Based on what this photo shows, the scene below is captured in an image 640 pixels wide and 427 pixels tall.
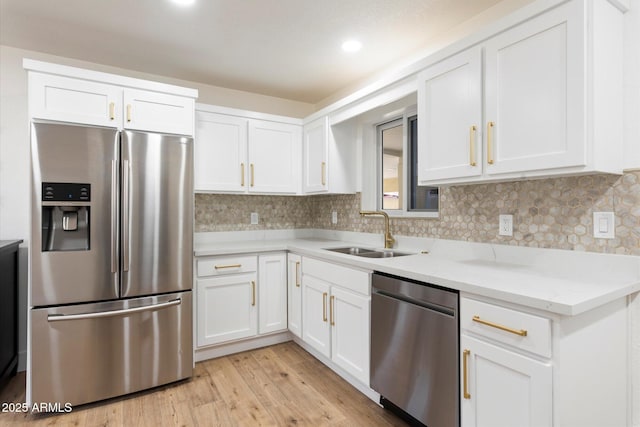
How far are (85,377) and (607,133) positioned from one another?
303 centimetres

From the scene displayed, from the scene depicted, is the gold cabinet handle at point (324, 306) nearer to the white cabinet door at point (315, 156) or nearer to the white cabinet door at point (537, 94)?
the white cabinet door at point (315, 156)

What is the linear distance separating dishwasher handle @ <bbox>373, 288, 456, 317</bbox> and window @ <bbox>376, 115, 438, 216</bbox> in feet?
2.92

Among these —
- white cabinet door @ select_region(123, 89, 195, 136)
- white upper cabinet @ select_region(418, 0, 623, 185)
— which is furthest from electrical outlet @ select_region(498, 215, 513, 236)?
white cabinet door @ select_region(123, 89, 195, 136)

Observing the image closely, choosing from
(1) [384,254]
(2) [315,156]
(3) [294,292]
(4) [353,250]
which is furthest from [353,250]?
(2) [315,156]

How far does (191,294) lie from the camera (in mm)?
2424

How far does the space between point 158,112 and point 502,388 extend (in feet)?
8.15

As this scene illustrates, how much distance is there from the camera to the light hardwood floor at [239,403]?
Answer: 1.96 meters

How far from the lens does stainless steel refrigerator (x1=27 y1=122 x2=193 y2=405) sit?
2020mm

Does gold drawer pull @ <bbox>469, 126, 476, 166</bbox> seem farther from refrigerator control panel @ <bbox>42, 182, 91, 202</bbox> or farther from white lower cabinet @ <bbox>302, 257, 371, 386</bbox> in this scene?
refrigerator control panel @ <bbox>42, 182, 91, 202</bbox>

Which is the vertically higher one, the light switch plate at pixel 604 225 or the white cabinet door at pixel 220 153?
the white cabinet door at pixel 220 153

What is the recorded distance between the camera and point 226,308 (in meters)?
2.78

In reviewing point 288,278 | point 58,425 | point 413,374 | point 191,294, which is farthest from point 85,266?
point 413,374

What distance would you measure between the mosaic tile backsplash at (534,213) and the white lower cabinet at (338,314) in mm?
710

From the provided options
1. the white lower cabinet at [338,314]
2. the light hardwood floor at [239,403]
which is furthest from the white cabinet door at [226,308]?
the white lower cabinet at [338,314]
